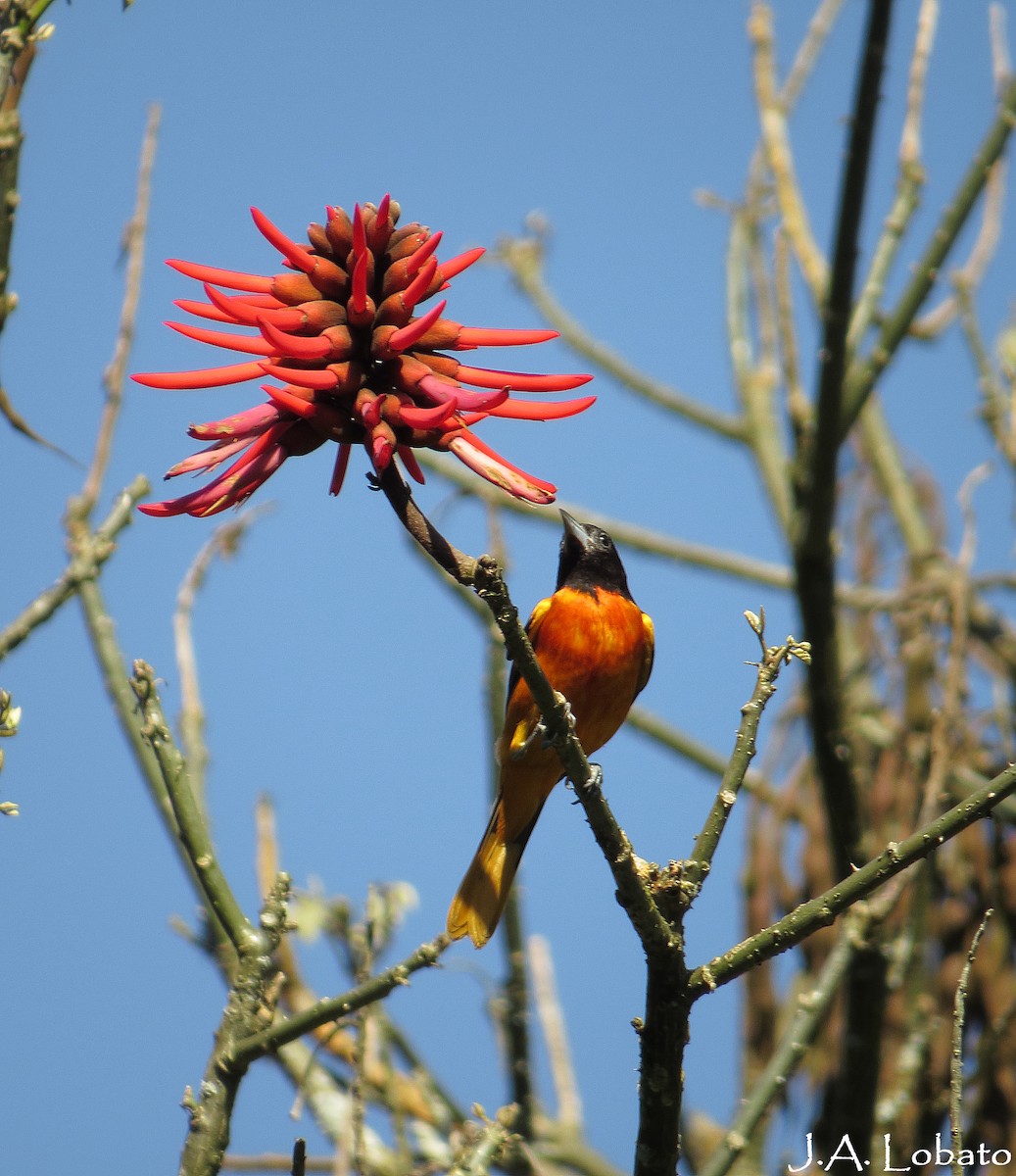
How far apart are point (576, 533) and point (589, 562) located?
16 centimetres

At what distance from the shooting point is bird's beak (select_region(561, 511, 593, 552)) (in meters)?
4.85

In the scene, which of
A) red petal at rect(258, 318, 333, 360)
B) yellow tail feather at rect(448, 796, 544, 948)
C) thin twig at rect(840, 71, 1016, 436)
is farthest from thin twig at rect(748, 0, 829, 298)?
red petal at rect(258, 318, 333, 360)

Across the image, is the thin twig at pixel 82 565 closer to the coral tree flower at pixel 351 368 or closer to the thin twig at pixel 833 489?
the coral tree flower at pixel 351 368

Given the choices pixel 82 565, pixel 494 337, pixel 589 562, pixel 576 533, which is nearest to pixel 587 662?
pixel 589 562

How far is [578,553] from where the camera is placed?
4.84 metres

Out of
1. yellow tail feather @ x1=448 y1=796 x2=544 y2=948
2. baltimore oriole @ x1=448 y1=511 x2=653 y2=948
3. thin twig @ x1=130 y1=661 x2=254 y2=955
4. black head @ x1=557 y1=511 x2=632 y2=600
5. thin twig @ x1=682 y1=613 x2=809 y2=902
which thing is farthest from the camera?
black head @ x1=557 y1=511 x2=632 y2=600

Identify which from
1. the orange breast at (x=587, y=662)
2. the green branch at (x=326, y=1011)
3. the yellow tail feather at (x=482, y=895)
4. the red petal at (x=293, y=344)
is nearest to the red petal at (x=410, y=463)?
the red petal at (x=293, y=344)

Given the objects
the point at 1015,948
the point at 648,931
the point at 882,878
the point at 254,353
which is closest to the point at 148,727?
the point at 648,931

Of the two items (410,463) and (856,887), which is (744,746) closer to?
(856,887)

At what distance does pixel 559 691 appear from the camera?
14.1 feet

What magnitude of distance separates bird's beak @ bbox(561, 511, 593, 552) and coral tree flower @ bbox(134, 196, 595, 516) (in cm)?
319

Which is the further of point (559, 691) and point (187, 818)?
point (559, 691)

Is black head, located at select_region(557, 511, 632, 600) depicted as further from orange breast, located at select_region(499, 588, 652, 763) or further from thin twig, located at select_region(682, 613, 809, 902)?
thin twig, located at select_region(682, 613, 809, 902)

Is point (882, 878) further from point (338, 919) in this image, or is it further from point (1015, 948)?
point (1015, 948)
